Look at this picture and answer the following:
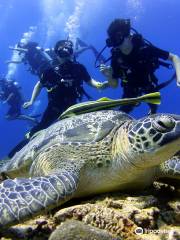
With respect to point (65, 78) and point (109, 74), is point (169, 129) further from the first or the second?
point (65, 78)

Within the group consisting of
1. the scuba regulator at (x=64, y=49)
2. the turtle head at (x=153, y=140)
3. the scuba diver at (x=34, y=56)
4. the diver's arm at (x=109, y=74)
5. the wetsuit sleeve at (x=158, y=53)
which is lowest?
the turtle head at (x=153, y=140)

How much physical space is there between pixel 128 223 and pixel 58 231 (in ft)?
1.80

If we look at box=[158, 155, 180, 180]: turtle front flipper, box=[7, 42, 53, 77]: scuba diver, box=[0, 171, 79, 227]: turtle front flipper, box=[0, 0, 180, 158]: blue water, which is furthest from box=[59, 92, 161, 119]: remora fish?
box=[0, 0, 180, 158]: blue water

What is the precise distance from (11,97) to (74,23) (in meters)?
33.1

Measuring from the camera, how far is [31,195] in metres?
2.19

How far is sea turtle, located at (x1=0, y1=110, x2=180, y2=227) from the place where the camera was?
86.8 inches

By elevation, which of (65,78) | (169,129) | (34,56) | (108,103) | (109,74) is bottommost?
(169,129)

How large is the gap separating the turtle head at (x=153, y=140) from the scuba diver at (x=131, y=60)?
3.51 m

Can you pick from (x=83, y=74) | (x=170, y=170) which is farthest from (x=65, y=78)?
(x=170, y=170)

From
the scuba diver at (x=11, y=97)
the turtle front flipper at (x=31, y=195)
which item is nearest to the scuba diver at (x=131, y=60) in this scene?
the turtle front flipper at (x=31, y=195)

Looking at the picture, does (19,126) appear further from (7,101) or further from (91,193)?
(91,193)

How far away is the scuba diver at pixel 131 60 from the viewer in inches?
238

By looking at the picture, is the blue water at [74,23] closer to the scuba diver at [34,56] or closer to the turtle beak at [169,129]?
the scuba diver at [34,56]

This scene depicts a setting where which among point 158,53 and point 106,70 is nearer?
point 158,53
